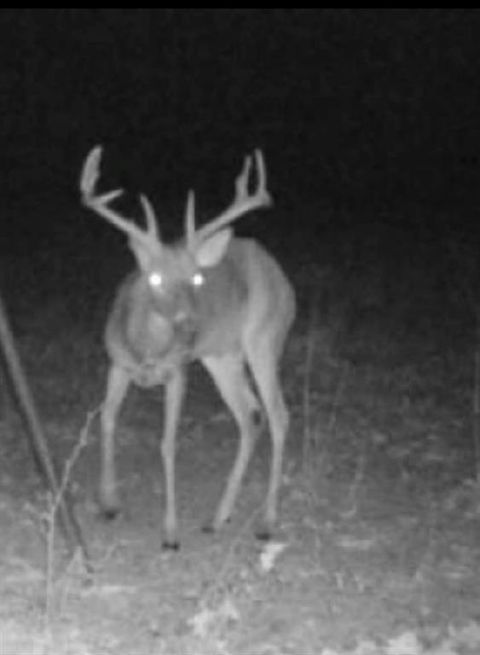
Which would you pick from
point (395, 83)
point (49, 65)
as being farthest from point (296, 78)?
point (49, 65)

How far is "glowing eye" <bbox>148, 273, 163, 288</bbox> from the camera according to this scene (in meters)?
8.80

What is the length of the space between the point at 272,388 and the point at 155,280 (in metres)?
1.17

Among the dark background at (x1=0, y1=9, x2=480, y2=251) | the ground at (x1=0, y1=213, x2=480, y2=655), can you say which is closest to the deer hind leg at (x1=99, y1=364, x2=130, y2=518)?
the ground at (x1=0, y1=213, x2=480, y2=655)

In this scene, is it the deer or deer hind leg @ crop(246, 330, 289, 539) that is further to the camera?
deer hind leg @ crop(246, 330, 289, 539)

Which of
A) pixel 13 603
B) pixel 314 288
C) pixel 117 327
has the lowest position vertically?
pixel 314 288

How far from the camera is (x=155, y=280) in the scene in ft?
28.9

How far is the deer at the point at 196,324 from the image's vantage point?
8789 millimetres

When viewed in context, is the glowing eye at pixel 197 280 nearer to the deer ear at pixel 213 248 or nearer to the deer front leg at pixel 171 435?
the deer ear at pixel 213 248

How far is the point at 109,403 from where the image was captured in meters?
9.26

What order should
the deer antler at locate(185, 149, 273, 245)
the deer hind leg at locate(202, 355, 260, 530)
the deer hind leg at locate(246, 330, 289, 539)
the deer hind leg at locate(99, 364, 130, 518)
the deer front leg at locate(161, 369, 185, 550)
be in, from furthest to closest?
the deer hind leg at locate(202, 355, 260, 530)
the deer hind leg at locate(246, 330, 289, 539)
the deer hind leg at locate(99, 364, 130, 518)
the deer antler at locate(185, 149, 273, 245)
the deer front leg at locate(161, 369, 185, 550)

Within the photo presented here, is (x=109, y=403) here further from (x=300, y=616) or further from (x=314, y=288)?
(x=314, y=288)

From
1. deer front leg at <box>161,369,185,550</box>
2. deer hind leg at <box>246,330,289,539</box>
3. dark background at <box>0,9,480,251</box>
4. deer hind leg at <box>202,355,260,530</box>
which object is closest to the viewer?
deer front leg at <box>161,369,185,550</box>

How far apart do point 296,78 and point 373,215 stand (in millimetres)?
15253

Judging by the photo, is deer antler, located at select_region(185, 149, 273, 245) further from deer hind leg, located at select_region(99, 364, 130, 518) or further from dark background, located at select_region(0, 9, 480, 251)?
dark background, located at select_region(0, 9, 480, 251)
